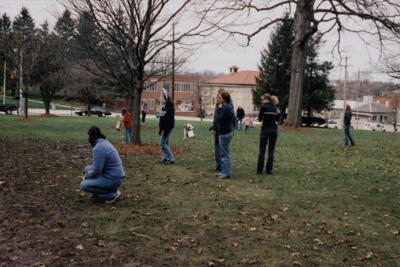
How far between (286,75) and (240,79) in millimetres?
32735

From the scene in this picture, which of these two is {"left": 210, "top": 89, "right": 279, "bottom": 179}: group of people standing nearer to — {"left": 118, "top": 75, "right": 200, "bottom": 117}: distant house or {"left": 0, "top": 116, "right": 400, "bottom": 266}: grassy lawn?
{"left": 0, "top": 116, "right": 400, "bottom": 266}: grassy lawn

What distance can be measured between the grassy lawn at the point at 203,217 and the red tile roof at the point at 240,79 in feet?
209

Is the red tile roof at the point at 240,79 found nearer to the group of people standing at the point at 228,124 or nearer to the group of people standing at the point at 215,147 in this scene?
the group of people standing at the point at 215,147

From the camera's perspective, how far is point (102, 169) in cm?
577

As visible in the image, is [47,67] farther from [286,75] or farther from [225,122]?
[225,122]

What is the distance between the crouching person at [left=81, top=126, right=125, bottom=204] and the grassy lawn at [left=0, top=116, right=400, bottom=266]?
0.98 ft

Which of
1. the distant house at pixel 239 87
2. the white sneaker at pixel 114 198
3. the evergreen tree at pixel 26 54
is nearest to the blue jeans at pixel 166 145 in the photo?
the white sneaker at pixel 114 198

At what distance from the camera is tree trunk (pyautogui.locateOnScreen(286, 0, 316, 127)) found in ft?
74.8

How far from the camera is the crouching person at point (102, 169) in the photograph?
568 centimetres

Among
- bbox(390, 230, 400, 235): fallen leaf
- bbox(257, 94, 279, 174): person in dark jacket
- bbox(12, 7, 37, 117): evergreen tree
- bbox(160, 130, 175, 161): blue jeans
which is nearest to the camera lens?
bbox(390, 230, 400, 235): fallen leaf

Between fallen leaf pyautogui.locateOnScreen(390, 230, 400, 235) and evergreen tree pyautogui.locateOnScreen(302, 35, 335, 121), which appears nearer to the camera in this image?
fallen leaf pyautogui.locateOnScreen(390, 230, 400, 235)

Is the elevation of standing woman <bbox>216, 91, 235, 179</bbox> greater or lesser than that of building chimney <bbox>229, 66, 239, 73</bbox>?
lesser

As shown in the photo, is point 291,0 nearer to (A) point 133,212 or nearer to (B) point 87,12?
(B) point 87,12

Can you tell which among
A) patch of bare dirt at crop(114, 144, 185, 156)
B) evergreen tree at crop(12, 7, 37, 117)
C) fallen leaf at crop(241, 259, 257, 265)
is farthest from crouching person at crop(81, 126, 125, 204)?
evergreen tree at crop(12, 7, 37, 117)
